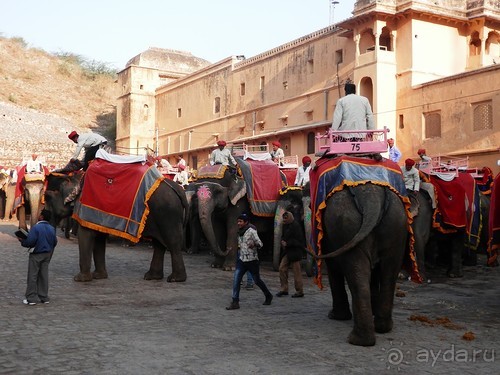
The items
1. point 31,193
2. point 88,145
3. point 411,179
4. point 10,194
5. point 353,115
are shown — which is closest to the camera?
point 353,115

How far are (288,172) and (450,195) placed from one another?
4140 millimetres

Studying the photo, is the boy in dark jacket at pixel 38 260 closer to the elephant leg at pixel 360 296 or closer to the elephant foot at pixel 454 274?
the elephant leg at pixel 360 296

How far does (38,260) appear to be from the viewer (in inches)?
317

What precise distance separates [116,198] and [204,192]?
100 inches

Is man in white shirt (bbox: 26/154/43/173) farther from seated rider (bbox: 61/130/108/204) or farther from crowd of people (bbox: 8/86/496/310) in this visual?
crowd of people (bbox: 8/86/496/310)

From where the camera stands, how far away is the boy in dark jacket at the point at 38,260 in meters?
8.04

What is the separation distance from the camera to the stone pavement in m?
5.52

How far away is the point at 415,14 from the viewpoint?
99.9 ft

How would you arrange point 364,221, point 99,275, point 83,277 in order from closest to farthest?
1. point 364,221
2. point 83,277
3. point 99,275

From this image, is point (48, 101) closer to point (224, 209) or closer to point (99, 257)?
point (224, 209)

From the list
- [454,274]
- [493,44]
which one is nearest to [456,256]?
[454,274]

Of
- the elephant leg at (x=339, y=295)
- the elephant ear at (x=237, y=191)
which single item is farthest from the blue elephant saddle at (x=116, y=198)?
the elephant leg at (x=339, y=295)

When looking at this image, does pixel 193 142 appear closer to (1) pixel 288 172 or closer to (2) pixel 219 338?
(1) pixel 288 172

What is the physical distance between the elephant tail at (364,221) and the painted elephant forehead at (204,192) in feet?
19.6
